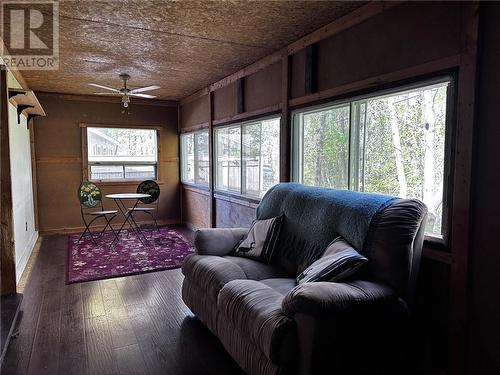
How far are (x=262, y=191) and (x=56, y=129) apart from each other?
397 cm

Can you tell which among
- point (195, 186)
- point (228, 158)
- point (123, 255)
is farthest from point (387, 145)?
point (195, 186)

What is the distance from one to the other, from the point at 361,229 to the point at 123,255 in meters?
3.43

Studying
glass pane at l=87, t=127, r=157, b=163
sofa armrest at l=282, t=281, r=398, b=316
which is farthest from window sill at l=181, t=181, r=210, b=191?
sofa armrest at l=282, t=281, r=398, b=316

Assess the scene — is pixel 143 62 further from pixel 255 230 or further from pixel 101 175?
pixel 101 175

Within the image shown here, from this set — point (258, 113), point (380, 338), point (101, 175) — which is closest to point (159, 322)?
point (380, 338)

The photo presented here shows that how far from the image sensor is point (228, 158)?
4.99 meters

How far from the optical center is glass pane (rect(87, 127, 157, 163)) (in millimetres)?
6250

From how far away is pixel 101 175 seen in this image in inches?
250

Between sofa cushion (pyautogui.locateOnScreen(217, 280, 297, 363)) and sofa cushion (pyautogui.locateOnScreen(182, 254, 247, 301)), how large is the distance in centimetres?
14

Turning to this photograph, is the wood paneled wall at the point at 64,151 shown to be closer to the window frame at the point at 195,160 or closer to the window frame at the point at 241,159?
the window frame at the point at 195,160

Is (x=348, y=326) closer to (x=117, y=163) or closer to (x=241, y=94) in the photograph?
(x=241, y=94)

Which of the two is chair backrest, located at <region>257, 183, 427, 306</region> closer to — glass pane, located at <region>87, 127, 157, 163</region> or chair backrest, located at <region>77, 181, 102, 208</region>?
chair backrest, located at <region>77, 181, 102, 208</region>

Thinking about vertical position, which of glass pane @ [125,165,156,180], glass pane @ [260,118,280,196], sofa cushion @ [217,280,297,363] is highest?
glass pane @ [260,118,280,196]

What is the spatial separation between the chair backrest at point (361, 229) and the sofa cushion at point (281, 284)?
0.16 m
